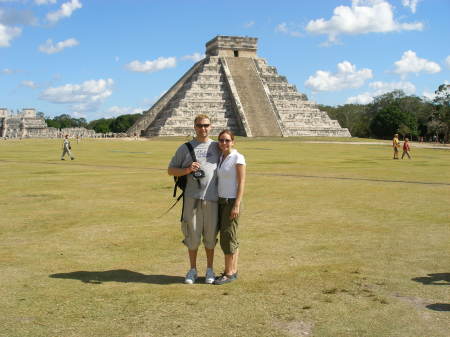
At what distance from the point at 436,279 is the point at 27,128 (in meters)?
92.4

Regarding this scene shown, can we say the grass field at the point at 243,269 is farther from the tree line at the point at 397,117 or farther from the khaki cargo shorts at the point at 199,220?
the tree line at the point at 397,117

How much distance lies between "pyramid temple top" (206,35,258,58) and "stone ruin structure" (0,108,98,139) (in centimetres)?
2609

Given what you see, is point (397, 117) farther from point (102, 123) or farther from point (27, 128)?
point (102, 123)

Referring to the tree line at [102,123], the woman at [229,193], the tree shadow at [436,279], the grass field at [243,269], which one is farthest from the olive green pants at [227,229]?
the tree line at [102,123]

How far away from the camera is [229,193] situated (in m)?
6.61

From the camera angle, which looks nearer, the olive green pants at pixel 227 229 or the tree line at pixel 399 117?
the olive green pants at pixel 227 229

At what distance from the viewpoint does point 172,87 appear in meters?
79.4

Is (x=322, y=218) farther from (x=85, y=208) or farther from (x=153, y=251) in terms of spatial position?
(x=85, y=208)

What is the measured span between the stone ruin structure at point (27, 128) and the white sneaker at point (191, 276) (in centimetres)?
8267

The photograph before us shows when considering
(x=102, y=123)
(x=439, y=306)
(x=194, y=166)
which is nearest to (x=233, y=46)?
(x=194, y=166)

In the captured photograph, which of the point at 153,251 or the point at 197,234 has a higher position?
the point at 197,234

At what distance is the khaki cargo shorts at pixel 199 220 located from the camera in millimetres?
6629

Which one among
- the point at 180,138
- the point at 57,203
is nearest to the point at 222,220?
the point at 57,203

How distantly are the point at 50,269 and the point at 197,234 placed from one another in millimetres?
1993
